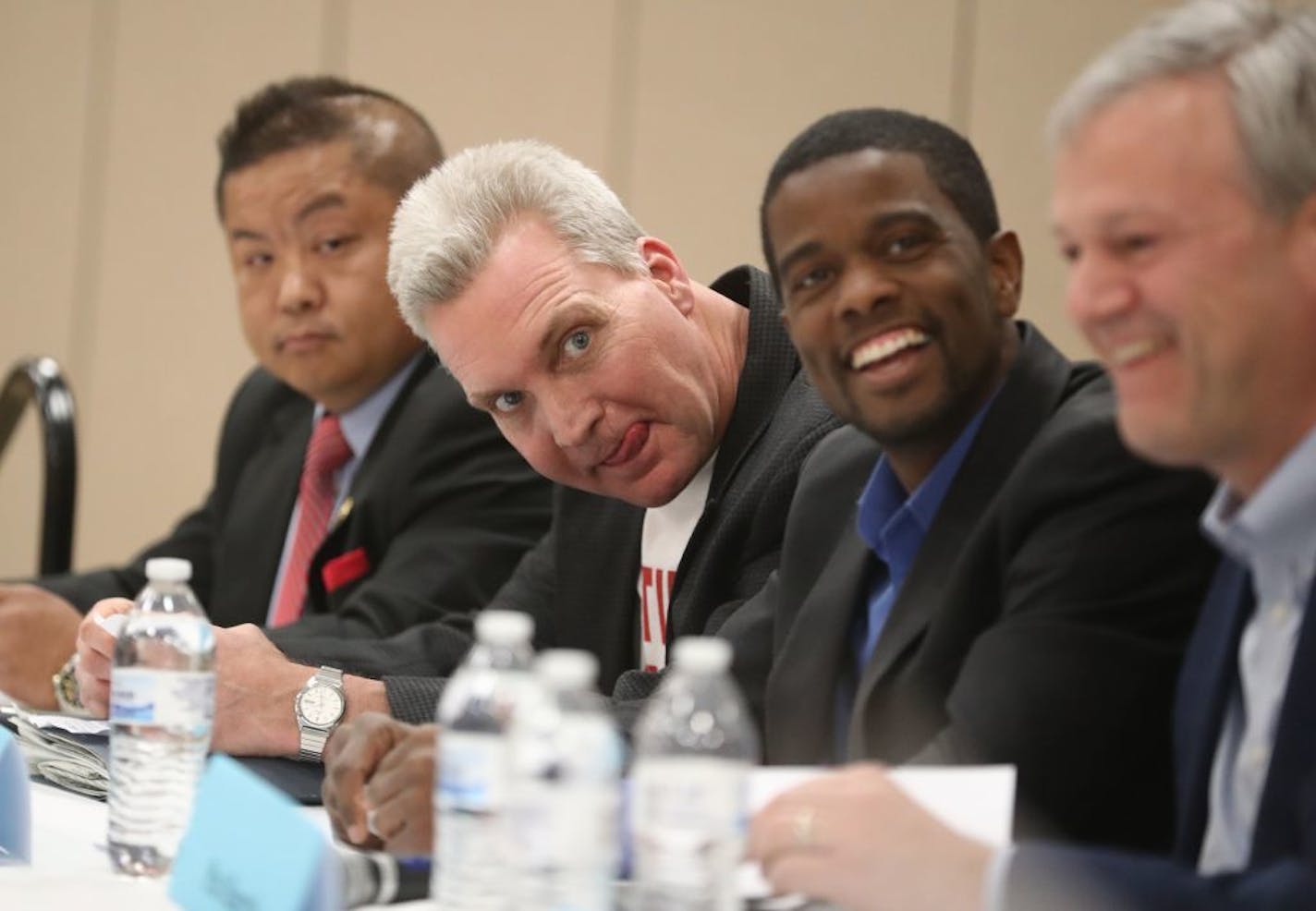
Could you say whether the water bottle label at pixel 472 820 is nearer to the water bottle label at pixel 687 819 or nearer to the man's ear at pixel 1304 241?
the water bottle label at pixel 687 819

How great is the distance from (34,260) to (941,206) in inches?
188

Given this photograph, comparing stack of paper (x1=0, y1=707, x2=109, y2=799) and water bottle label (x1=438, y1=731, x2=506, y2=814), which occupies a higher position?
water bottle label (x1=438, y1=731, x2=506, y2=814)

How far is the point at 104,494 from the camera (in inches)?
235

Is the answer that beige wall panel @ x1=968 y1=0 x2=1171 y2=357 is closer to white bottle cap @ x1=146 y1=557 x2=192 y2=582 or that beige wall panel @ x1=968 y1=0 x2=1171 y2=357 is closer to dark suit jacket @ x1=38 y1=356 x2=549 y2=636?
dark suit jacket @ x1=38 y1=356 x2=549 y2=636

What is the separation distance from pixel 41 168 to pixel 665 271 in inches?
158

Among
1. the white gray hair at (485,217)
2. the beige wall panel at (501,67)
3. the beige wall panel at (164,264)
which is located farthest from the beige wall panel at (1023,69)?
the white gray hair at (485,217)

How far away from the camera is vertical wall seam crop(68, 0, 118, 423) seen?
5.85 metres

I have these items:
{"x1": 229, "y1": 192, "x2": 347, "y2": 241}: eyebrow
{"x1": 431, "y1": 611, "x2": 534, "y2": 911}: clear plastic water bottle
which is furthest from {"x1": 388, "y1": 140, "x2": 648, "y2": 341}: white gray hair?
{"x1": 431, "y1": 611, "x2": 534, "y2": 911}: clear plastic water bottle

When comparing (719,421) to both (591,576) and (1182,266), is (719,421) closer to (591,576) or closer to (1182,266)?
(591,576)

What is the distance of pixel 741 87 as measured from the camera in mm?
5398

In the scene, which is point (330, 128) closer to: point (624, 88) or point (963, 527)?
point (963, 527)

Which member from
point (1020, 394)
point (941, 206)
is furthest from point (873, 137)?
point (1020, 394)

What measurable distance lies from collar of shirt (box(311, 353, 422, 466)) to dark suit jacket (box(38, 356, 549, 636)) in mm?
31

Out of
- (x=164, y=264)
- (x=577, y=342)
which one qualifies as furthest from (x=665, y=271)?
(x=164, y=264)
